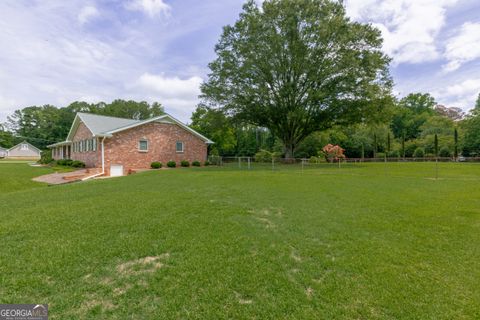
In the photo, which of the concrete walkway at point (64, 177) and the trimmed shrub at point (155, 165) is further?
the trimmed shrub at point (155, 165)

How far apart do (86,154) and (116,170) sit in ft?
14.5

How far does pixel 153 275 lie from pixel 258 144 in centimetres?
4060

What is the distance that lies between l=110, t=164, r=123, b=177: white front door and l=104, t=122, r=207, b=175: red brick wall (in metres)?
0.22

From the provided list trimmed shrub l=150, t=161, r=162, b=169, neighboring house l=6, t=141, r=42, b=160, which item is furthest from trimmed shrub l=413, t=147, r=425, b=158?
neighboring house l=6, t=141, r=42, b=160

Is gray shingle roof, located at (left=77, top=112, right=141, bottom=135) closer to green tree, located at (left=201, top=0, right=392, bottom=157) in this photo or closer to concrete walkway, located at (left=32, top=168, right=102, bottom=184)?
concrete walkway, located at (left=32, top=168, right=102, bottom=184)

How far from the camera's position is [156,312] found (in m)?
2.12

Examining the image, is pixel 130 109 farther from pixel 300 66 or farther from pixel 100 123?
pixel 300 66

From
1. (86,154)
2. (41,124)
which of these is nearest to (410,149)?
(86,154)

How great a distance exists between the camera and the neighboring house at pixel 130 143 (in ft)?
56.0

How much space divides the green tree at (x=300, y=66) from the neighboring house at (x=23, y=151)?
171 ft

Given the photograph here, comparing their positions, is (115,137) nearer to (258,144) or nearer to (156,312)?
(156,312)

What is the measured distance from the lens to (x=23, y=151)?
51.9m

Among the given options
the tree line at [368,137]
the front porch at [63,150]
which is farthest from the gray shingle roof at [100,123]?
the tree line at [368,137]

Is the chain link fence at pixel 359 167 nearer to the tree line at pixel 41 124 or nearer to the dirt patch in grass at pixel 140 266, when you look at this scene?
the dirt patch in grass at pixel 140 266
